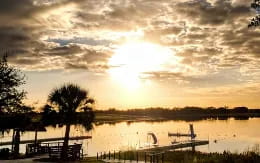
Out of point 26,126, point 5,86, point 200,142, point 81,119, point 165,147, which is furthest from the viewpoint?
point 200,142

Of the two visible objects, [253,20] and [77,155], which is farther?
[77,155]

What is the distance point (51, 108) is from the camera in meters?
40.3

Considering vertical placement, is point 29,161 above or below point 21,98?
below

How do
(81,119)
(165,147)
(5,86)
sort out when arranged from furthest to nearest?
1. (165,147)
2. (81,119)
3. (5,86)

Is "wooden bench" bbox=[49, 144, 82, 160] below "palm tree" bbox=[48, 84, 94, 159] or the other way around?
below

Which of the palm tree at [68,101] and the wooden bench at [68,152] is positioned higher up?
the palm tree at [68,101]

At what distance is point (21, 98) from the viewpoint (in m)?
38.1

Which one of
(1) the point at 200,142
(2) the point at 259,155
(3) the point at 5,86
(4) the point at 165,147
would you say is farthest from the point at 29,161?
(1) the point at 200,142

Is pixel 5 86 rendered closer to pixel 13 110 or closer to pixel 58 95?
pixel 13 110

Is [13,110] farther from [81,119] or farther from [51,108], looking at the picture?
[81,119]

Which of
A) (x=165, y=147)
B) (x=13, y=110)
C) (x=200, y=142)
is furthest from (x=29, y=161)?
(x=200, y=142)

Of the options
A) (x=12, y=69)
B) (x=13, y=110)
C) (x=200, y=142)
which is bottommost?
(x=200, y=142)

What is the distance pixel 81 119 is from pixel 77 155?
473 centimetres

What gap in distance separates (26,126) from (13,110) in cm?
733
